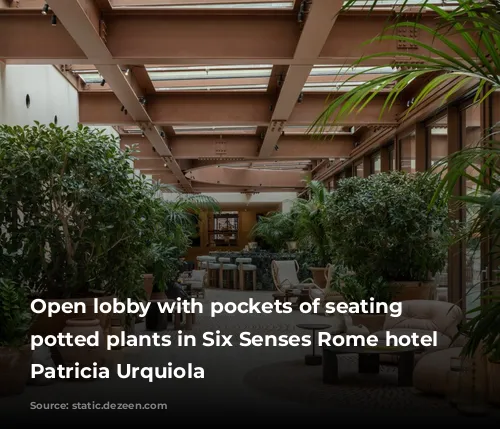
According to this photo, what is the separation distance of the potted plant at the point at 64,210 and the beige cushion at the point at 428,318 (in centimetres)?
301

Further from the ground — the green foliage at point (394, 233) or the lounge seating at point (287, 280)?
the green foliage at point (394, 233)

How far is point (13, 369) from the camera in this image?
6.04 m

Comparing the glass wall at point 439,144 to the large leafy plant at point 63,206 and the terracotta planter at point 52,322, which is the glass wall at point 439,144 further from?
the terracotta planter at point 52,322

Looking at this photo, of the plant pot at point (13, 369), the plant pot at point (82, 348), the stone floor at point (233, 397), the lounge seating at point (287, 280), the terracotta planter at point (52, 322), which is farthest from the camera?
the lounge seating at point (287, 280)

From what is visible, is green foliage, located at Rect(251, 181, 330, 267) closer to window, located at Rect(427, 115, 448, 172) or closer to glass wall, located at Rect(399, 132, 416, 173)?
→ glass wall, located at Rect(399, 132, 416, 173)

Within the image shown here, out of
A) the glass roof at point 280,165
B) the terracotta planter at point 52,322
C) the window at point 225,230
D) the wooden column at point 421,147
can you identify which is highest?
the glass roof at point 280,165

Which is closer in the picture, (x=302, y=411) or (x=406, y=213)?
(x=302, y=411)

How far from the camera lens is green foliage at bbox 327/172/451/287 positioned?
33.0ft

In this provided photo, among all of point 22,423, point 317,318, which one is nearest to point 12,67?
point 22,423

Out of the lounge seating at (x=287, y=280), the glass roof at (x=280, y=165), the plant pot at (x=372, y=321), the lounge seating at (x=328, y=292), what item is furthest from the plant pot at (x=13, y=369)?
the glass roof at (x=280, y=165)

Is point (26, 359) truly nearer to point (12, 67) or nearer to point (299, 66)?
point (12, 67)

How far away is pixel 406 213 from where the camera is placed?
1003cm

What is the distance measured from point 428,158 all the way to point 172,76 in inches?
172

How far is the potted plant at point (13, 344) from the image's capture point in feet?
19.7
